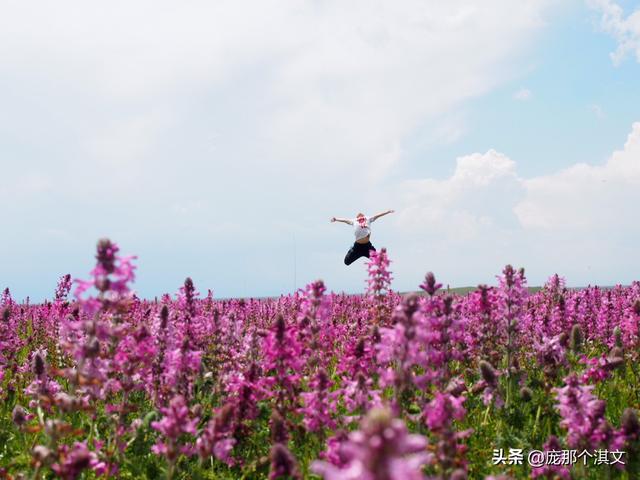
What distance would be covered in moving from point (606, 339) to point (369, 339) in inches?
277

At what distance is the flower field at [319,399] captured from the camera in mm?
3998

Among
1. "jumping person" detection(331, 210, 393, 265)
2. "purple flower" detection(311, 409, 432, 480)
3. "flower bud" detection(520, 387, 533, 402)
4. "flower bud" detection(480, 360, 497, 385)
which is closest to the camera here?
"purple flower" detection(311, 409, 432, 480)

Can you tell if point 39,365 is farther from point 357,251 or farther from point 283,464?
point 357,251

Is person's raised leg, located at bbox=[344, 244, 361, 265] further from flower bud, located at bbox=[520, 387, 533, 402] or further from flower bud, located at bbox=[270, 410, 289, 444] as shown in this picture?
flower bud, located at bbox=[270, 410, 289, 444]

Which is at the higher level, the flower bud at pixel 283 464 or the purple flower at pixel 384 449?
the purple flower at pixel 384 449

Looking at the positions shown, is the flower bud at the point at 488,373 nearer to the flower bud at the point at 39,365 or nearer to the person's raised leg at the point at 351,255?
the flower bud at the point at 39,365

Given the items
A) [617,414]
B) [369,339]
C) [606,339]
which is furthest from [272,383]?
[606,339]

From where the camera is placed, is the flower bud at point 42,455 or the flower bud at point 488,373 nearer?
the flower bud at point 42,455

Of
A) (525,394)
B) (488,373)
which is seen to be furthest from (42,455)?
(525,394)

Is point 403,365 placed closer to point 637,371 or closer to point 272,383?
point 272,383

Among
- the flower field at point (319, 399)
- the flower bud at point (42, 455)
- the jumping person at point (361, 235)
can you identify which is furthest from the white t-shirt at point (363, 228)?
the flower bud at point (42, 455)

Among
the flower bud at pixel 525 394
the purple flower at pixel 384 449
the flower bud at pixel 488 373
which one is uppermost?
the purple flower at pixel 384 449

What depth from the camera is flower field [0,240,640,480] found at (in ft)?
13.1

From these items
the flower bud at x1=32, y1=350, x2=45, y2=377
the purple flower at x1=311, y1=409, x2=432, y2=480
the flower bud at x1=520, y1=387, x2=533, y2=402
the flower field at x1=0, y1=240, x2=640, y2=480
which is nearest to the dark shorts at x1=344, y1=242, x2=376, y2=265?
the flower field at x1=0, y1=240, x2=640, y2=480
